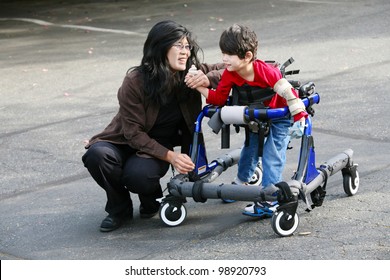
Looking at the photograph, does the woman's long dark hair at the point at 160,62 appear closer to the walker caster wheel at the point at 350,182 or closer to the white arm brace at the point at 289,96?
the white arm brace at the point at 289,96

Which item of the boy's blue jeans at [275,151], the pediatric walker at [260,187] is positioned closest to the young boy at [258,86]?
the boy's blue jeans at [275,151]

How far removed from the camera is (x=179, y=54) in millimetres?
5891

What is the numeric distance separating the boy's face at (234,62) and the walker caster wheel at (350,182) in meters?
1.15

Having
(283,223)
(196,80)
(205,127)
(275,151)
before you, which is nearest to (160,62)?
(196,80)

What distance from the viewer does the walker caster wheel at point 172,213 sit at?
233 inches

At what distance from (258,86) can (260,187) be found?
1.96ft

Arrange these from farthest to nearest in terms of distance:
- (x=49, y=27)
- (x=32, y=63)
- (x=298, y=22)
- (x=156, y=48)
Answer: (x=49, y=27), (x=298, y=22), (x=32, y=63), (x=156, y=48)

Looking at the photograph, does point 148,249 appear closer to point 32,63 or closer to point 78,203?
point 78,203

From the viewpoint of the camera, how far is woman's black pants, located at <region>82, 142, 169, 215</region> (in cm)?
589

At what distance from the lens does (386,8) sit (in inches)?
543

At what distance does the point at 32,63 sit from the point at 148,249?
7054 millimetres

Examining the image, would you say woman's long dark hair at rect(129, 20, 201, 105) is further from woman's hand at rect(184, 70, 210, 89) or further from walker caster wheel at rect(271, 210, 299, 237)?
walker caster wheel at rect(271, 210, 299, 237)

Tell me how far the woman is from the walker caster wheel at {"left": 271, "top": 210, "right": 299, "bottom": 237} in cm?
63

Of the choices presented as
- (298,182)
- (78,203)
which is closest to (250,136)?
(298,182)
